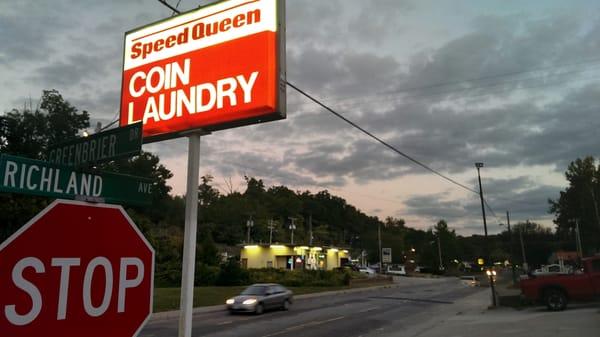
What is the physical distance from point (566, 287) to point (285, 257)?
128ft

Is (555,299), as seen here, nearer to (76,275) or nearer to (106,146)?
(106,146)

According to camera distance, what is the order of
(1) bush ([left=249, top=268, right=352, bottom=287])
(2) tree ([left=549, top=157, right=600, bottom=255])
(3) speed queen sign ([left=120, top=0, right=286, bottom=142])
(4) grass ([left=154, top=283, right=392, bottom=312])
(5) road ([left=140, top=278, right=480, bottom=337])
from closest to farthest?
1. (3) speed queen sign ([left=120, top=0, right=286, bottom=142])
2. (5) road ([left=140, top=278, right=480, bottom=337])
3. (4) grass ([left=154, top=283, right=392, bottom=312])
4. (1) bush ([left=249, top=268, right=352, bottom=287])
5. (2) tree ([left=549, top=157, right=600, bottom=255])

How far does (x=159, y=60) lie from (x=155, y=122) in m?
0.90

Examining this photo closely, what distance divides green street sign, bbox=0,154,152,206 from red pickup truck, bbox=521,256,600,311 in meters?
22.8

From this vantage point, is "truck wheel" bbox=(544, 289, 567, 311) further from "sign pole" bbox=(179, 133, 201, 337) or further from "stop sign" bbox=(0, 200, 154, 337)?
"stop sign" bbox=(0, 200, 154, 337)

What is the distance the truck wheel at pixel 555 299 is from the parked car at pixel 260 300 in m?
12.9

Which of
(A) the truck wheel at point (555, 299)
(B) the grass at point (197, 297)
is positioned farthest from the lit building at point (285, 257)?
(A) the truck wheel at point (555, 299)

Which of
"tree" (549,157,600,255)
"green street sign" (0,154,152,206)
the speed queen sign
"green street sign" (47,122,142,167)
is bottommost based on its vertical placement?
"green street sign" (0,154,152,206)

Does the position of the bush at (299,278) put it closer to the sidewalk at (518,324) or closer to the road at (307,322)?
the road at (307,322)

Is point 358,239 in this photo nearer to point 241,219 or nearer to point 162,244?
point 241,219

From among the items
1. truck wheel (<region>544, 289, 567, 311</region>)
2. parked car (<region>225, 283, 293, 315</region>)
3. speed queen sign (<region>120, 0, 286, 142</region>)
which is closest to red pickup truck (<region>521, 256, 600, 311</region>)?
truck wheel (<region>544, 289, 567, 311</region>)

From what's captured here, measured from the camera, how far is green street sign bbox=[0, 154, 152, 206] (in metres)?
2.89

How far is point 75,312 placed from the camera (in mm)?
2652

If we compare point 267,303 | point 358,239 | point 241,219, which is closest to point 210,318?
point 267,303
